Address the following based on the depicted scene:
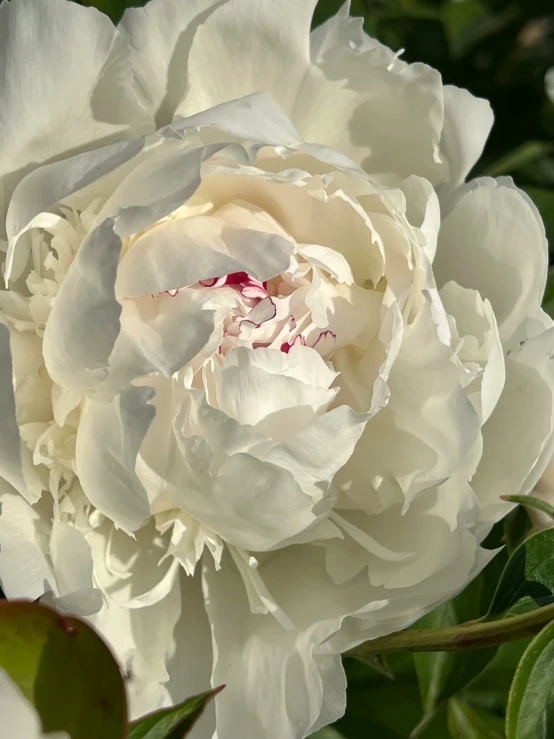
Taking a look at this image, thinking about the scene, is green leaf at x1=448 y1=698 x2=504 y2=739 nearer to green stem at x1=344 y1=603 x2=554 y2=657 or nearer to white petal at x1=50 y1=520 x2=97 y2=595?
green stem at x1=344 y1=603 x2=554 y2=657

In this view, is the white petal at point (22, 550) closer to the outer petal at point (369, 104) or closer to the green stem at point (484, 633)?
the green stem at point (484, 633)

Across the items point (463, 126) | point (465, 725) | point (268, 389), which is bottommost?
point (465, 725)

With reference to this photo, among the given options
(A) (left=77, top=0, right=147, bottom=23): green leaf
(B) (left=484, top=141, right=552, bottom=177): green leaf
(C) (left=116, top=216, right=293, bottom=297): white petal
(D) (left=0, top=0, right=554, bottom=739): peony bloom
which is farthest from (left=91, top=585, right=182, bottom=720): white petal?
(B) (left=484, top=141, right=552, bottom=177): green leaf

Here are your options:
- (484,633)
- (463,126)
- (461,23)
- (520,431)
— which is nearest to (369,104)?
(463,126)

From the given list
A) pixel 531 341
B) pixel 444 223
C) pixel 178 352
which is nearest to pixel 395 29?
pixel 444 223

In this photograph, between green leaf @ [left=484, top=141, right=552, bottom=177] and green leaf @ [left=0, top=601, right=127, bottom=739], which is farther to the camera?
green leaf @ [left=484, top=141, right=552, bottom=177]

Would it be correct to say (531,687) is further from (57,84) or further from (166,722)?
(57,84)

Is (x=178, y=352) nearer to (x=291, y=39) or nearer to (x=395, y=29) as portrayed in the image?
(x=291, y=39)
